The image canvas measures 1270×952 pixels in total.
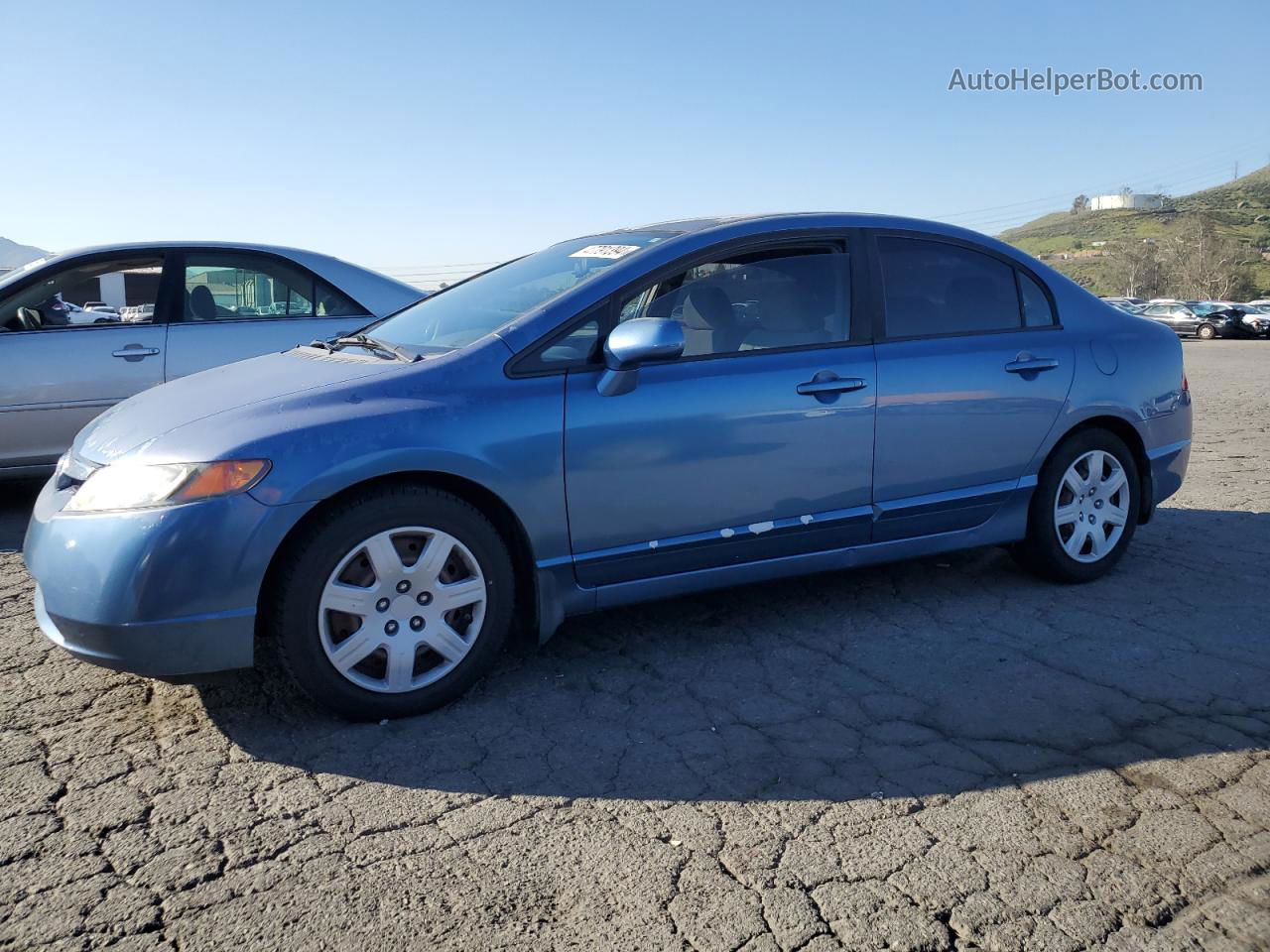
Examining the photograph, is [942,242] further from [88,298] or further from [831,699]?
[88,298]

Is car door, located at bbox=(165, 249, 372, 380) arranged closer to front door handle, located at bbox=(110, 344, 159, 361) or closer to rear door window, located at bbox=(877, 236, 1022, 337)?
front door handle, located at bbox=(110, 344, 159, 361)

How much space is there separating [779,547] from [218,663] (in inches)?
78.9

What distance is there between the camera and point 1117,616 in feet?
14.2

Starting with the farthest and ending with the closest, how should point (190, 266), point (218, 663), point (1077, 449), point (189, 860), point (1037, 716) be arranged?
1. point (190, 266)
2. point (1077, 449)
3. point (1037, 716)
4. point (218, 663)
5. point (189, 860)

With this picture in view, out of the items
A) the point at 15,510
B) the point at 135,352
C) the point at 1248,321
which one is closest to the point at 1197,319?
the point at 1248,321

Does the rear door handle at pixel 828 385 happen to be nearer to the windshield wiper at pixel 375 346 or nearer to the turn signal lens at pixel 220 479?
the windshield wiper at pixel 375 346

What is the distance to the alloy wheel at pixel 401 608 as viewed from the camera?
10.5ft

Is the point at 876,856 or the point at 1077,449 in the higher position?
the point at 1077,449

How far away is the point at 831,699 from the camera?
138 inches

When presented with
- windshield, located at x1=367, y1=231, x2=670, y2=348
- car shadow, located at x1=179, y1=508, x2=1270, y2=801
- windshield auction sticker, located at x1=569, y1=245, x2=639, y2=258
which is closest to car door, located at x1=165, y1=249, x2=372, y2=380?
windshield, located at x1=367, y1=231, x2=670, y2=348

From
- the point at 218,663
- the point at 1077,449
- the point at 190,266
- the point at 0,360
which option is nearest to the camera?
the point at 218,663

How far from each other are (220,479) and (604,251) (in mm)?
1811

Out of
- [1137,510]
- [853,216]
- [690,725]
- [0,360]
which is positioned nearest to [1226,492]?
[1137,510]

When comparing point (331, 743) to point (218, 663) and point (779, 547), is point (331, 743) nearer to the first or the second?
point (218, 663)
